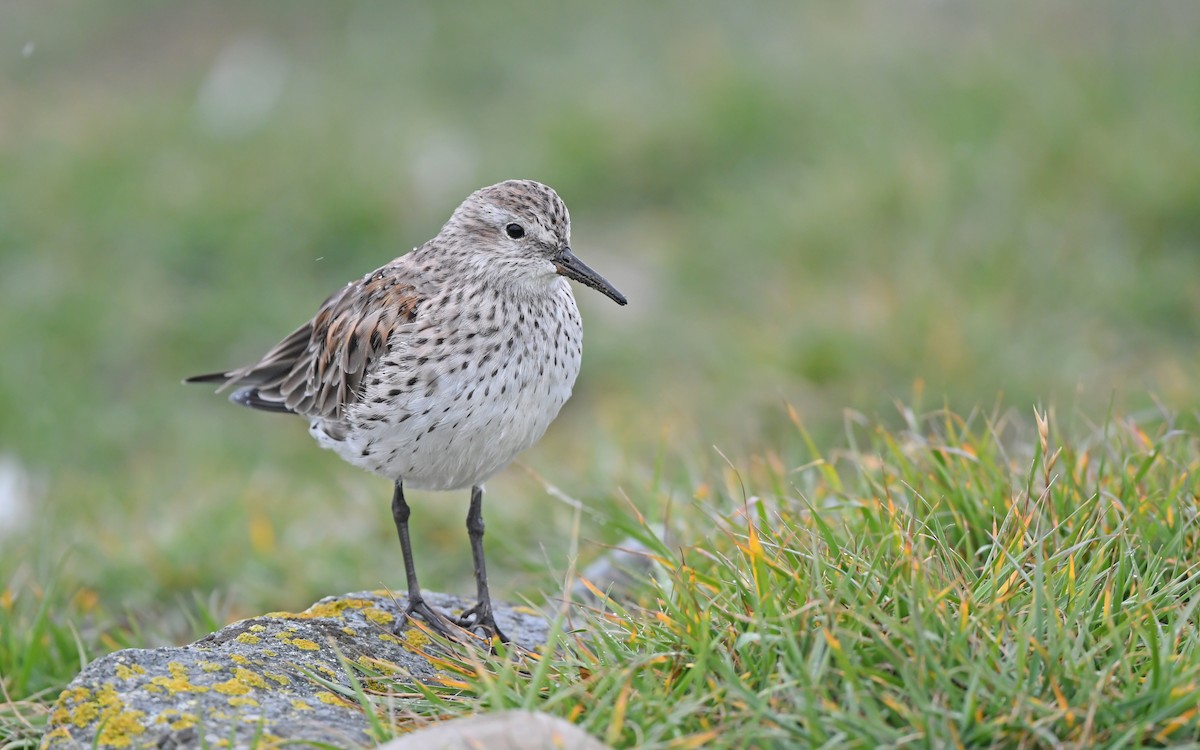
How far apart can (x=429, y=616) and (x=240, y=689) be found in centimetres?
96

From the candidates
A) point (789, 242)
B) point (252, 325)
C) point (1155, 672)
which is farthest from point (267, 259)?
point (1155, 672)

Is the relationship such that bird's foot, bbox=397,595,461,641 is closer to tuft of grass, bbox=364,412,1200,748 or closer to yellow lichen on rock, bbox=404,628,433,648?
yellow lichen on rock, bbox=404,628,433,648

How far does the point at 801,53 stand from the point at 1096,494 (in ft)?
31.3

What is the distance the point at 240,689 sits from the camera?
403 cm

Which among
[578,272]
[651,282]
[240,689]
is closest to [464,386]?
[578,272]

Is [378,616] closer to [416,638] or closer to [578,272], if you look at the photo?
[416,638]

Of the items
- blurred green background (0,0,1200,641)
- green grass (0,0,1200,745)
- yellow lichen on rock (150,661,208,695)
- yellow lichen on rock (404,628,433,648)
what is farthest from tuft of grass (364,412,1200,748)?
blurred green background (0,0,1200,641)

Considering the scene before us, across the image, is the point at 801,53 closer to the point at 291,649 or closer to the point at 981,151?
the point at 981,151

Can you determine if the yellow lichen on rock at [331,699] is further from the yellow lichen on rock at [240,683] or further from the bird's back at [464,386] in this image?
the bird's back at [464,386]

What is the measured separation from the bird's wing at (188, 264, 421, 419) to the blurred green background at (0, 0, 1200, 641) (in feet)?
3.75

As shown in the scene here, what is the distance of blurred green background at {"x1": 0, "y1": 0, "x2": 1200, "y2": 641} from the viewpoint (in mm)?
7426

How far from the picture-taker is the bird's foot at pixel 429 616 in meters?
4.75

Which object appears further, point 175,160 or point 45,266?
point 175,160

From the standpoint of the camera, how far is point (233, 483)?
26.8ft
